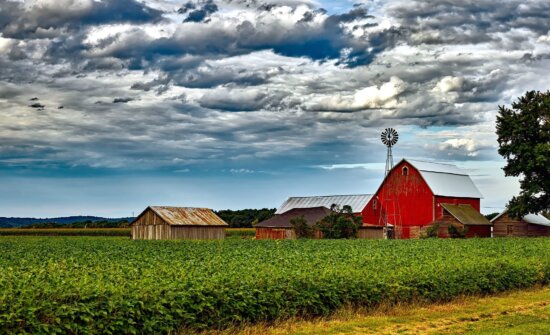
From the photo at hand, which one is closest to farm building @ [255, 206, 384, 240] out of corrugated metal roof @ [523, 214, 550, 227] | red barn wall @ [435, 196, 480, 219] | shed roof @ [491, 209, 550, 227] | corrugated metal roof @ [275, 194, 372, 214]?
corrugated metal roof @ [275, 194, 372, 214]

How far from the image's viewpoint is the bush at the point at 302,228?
72.6 meters

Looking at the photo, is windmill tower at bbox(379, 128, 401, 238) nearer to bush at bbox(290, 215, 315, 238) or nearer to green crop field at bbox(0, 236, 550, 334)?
bush at bbox(290, 215, 315, 238)

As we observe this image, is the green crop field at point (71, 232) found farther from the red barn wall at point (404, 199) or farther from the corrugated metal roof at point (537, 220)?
the corrugated metal roof at point (537, 220)

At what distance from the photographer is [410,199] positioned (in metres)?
79.3

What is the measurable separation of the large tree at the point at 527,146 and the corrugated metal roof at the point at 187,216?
33618mm

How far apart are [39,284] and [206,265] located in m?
6.69

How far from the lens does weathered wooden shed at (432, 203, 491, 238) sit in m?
74.9

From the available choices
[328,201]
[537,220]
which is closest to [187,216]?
[328,201]

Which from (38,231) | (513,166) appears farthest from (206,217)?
(513,166)

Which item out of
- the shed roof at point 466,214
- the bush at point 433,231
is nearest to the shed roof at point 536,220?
the shed roof at point 466,214

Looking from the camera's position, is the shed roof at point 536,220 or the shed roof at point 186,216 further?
the shed roof at point 536,220

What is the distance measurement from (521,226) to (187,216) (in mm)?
40332

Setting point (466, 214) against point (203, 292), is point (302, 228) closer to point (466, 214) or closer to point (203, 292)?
point (466, 214)

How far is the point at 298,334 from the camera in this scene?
1662 cm
